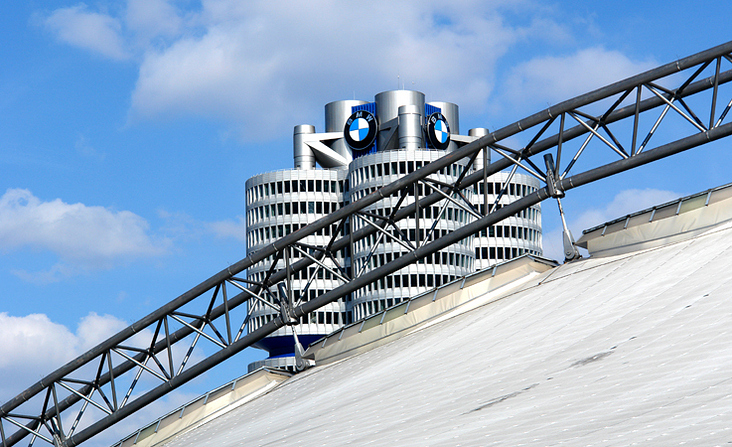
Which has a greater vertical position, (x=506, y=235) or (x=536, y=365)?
(x=506, y=235)

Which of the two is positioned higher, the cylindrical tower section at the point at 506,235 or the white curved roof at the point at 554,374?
the cylindrical tower section at the point at 506,235

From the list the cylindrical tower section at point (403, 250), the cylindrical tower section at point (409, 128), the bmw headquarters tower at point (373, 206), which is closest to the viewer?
the cylindrical tower section at point (403, 250)

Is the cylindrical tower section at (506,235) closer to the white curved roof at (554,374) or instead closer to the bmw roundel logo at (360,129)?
the bmw roundel logo at (360,129)

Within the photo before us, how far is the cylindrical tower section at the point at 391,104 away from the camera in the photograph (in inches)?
5719

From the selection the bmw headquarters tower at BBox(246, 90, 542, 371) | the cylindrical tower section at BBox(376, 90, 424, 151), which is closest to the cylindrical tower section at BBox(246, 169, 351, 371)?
the bmw headquarters tower at BBox(246, 90, 542, 371)

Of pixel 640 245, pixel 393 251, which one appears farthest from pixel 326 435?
pixel 393 251

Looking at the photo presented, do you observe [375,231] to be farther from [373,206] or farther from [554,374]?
[373,206]

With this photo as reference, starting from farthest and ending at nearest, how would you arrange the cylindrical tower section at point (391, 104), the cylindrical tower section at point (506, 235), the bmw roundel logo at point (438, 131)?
the cylindrical tower section at point (506, 235) < the cylindrical tower section at point (391, 104) < the bmw roundel logo at point (438, 131)

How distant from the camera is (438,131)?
14238 cm

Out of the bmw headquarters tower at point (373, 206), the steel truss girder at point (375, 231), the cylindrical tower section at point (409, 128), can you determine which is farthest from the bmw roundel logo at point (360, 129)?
the steel truss girder at point (375, 231)

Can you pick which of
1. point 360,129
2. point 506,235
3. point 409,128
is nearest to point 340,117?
point 360,129

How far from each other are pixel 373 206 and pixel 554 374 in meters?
123

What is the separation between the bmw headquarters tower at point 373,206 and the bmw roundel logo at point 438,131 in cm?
17

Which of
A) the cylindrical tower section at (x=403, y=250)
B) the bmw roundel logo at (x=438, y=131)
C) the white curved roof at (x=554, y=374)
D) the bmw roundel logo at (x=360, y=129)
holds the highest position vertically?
the bmw roundel logo at (x=360, y=129)
